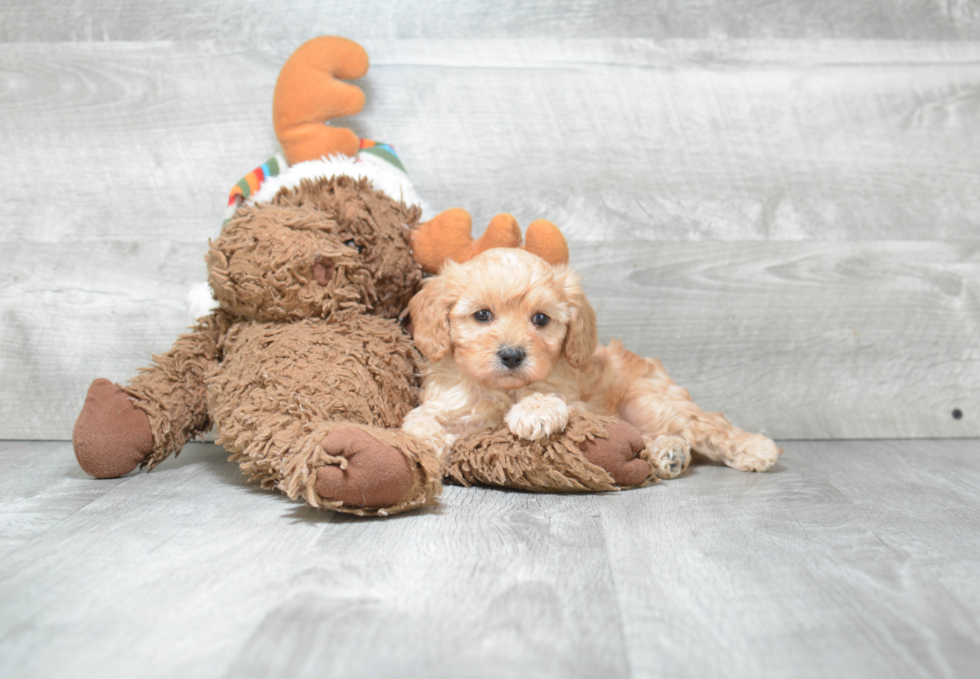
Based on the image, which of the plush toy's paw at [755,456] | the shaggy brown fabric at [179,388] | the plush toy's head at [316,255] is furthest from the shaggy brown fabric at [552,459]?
the shaggy brown fabric at [179,388]

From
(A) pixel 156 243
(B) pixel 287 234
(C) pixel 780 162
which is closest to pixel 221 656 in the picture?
(B) pixel 287 234

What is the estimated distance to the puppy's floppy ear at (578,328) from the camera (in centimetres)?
166

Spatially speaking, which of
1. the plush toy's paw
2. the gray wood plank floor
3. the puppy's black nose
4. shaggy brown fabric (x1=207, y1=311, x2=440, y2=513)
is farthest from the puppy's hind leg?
shaggy brown fabric (x1=207, y1=311, x2=440, y2=513)

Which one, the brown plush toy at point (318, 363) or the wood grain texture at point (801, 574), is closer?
the wood grain texture at point (801, 574)

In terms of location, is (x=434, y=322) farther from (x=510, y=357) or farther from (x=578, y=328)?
(x=578, y=328)

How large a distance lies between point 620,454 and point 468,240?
2.05 feet

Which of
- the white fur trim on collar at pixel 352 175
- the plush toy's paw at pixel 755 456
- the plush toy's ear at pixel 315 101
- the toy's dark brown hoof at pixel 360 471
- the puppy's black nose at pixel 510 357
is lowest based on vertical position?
the plush toy's paw at pixel 755 456

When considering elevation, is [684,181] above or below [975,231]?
above

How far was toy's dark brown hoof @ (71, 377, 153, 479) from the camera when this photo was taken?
5.47 feet

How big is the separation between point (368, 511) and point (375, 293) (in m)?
0.59

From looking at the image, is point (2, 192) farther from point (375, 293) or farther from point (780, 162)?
point (780, 162)

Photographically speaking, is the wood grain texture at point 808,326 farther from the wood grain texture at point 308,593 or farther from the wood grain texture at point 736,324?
the wood grain texture at point 308,593

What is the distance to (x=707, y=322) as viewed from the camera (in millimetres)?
2232

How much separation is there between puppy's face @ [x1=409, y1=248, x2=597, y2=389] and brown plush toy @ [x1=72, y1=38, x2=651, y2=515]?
0.44 feet
